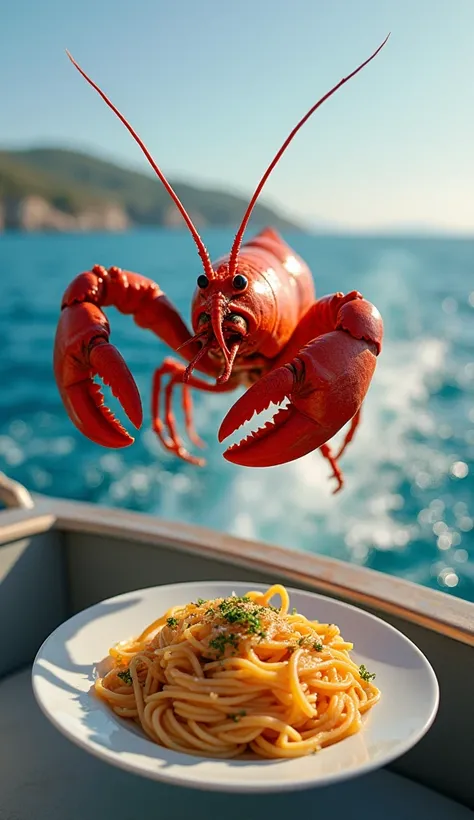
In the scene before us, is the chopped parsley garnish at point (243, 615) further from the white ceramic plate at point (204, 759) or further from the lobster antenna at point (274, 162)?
the lobster antenna at point (274, 162)

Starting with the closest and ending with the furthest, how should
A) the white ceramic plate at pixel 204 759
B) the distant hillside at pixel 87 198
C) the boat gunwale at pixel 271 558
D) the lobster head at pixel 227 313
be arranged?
the white ceramic plate at pixel 204 759, the lobster head at pixel 227 313, the boat gunwale at pixel 271 558, the distant hillside at pixel 87 198

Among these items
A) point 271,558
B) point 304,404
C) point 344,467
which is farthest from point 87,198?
point 304,404

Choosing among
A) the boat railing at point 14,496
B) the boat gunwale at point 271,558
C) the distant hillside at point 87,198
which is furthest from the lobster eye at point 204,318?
the distant hillside at point 87,198

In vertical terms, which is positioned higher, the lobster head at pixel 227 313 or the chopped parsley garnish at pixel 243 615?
the lobster head at pixel 227 313

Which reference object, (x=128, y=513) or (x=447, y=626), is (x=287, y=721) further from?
(x=128, y=513)

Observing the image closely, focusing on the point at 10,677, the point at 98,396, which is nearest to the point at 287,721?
the point at 98,396
